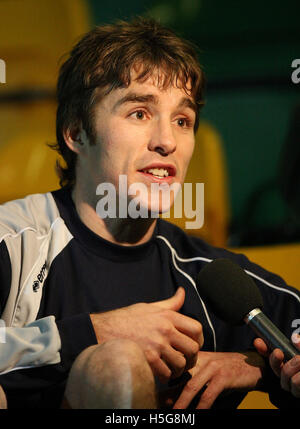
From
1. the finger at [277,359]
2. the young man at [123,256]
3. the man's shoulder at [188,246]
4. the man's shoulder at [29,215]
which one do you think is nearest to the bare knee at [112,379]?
the young man at [123,256]

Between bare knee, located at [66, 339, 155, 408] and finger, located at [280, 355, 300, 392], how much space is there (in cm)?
19

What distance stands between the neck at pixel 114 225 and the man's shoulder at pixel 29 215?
0.16 ft

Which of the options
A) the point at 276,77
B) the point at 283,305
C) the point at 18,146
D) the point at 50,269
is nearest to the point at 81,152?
the point at 50,269

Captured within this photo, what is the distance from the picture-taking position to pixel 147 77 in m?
0.92

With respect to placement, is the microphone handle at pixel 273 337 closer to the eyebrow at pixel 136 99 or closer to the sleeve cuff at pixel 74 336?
the sleeve cuff at pixel 74 336

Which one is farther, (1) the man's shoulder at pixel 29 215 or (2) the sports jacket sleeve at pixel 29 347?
(1) the man's shoulder at pixel 29 215

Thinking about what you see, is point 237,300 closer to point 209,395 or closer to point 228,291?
point 228,291

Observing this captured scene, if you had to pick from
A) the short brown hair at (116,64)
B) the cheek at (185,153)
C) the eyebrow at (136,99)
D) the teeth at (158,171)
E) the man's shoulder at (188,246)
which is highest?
the short brown hair at (116,64)

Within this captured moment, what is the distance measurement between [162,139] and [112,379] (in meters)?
0.40

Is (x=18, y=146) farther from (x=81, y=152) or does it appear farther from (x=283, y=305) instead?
(x=283, y=305)

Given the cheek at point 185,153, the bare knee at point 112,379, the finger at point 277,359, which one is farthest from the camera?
the cheek at point 185,153

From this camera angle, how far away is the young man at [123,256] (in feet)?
2.50

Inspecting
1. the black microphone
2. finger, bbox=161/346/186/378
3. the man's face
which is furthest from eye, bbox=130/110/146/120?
finger, bbox=161/346/186/378

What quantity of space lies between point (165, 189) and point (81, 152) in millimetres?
191
